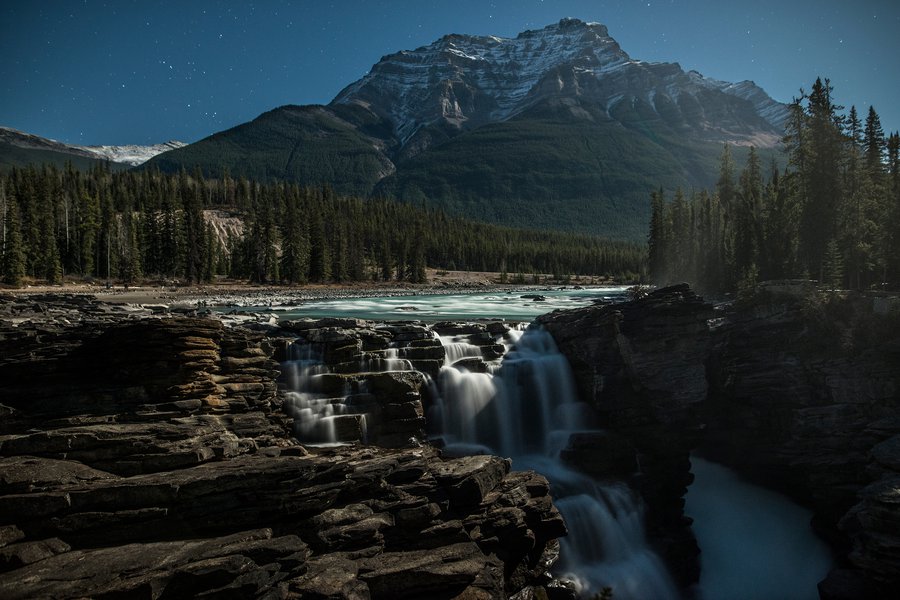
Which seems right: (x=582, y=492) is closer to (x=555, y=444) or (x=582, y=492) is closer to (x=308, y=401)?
(x=555, y=444)

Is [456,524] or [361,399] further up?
[361,399]

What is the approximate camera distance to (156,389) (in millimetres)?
16062

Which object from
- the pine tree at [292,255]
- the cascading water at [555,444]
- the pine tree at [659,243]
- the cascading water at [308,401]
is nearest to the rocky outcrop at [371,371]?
the cascading water at [308,401]

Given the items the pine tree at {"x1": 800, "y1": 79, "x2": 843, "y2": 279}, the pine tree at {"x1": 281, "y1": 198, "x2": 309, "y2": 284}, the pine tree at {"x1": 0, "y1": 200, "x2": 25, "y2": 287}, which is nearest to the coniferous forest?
the pine tree at {"x1": 800, "y1": 79, "x2": 843, "y2": 279}

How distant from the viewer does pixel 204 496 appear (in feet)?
38.1

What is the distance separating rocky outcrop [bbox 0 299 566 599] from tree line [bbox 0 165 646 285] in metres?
64.6

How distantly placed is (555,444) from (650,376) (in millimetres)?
6150

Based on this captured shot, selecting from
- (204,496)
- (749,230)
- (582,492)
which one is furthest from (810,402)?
(749,230)

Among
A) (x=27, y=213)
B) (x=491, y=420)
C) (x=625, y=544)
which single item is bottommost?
(x=625, y=544)

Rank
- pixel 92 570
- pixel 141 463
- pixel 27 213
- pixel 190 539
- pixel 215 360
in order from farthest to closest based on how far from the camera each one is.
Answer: pixel 27 213 < pixel 215 360 < pixel 141 463 < pixel 190 539 < pixel 92 570

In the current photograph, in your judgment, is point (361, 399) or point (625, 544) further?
point (361, 399)

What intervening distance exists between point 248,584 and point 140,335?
10.2 m

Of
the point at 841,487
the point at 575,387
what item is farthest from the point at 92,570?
the point at 841,487

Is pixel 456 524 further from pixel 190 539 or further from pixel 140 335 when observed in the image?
pixel 140 335
